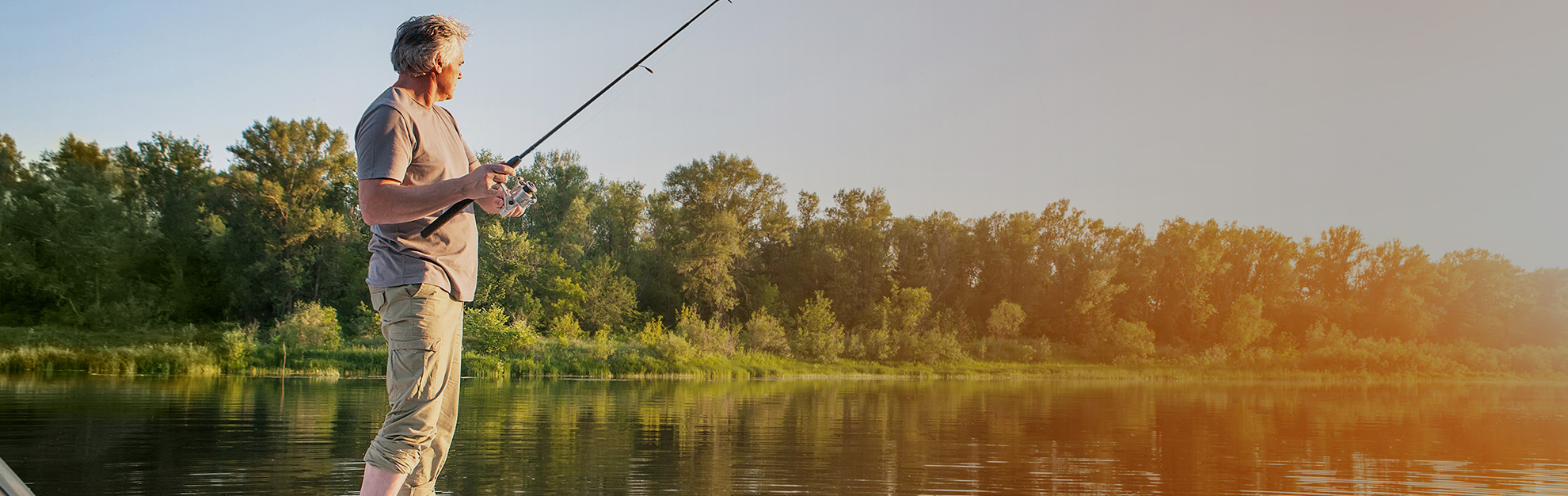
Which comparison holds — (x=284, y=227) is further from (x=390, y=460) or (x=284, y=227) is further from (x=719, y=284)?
(x=390, y=460)

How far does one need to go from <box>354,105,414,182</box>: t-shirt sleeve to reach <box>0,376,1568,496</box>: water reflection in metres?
4.89

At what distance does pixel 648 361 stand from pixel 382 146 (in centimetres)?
2881

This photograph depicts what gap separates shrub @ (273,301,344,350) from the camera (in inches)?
1162

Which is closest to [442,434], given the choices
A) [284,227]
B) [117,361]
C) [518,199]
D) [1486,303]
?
[518,199]

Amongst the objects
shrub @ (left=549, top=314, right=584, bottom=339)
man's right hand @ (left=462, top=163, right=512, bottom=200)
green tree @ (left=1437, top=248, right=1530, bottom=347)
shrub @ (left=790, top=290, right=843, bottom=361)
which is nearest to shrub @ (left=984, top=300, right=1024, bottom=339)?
shrub @ (left=790, top=290, right=843, bottom=361)

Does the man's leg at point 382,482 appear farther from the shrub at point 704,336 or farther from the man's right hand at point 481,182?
the shrub at point 704,336

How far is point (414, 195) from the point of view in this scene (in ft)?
7.74

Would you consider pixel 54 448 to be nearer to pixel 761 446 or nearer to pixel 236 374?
pixel 761 446

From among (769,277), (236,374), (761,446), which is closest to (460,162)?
(761,446)

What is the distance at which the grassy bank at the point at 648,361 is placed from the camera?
82.1 feet

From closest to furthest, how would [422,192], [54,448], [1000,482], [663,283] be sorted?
[422,192], [1000,482], [54,448], [663,283]

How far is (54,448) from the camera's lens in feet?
28.9

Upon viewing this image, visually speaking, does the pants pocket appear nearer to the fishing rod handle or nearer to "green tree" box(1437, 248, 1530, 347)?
the fishing rod handle

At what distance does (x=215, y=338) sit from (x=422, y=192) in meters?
36.3
